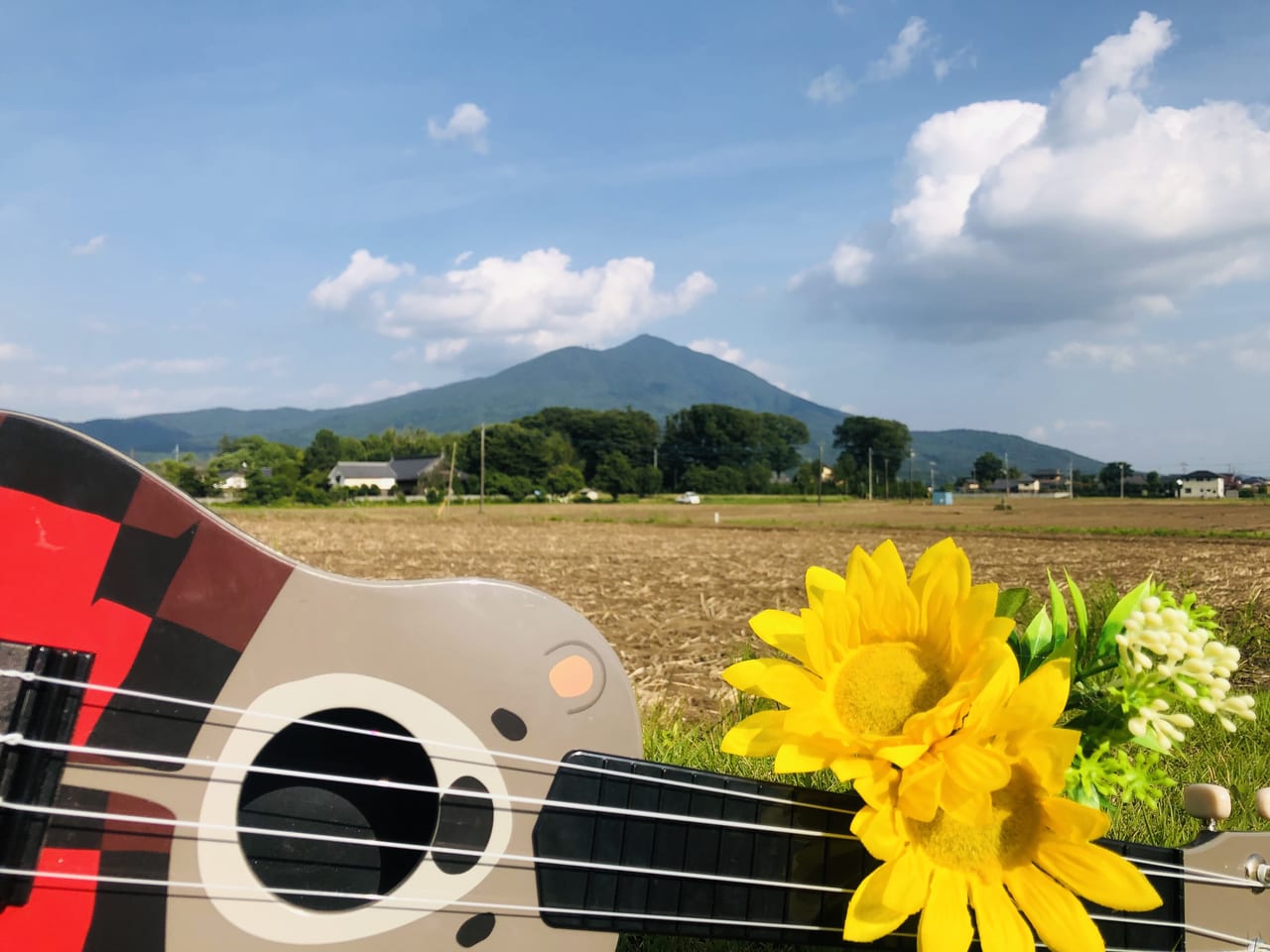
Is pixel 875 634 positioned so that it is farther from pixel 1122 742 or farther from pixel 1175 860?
pixel 1175 860

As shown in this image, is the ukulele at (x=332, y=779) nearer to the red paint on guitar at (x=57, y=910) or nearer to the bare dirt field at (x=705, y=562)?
the red paint on guitar at (x=57, y=910)

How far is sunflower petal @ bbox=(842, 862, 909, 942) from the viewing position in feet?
3.84

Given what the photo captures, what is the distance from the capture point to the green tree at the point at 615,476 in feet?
283

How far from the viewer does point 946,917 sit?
1.15 meters

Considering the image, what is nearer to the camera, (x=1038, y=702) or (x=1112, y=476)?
(x=1038, y=702)

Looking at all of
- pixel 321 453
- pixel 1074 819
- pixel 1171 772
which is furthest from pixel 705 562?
pixel 321 453

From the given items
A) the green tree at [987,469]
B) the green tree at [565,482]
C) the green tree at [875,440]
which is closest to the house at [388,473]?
the green tree at [565,482]

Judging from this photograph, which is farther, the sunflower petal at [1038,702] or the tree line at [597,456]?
the tree line at [597,456]

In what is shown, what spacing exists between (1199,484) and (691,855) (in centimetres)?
7474

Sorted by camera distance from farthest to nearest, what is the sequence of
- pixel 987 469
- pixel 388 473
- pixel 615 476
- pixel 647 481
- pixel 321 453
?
1. pixel 987 469
2. pixel 388 473
3. pixel 321 453
4. pixel 647 481
5. pixel 615 476

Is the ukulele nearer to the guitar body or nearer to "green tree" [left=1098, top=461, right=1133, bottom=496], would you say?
the guitar body

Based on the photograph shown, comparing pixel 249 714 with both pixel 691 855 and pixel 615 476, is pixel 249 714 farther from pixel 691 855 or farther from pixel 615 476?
pixel 615 476

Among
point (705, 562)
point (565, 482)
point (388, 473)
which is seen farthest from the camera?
point (388, 473)

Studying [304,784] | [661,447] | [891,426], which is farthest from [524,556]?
[891,426]
